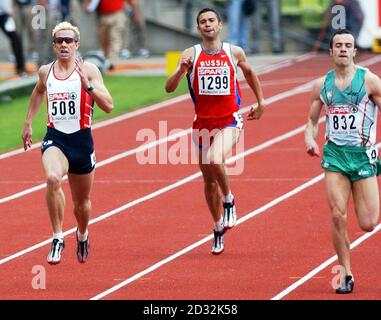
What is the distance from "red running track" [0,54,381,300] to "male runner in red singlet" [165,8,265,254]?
2.25ft

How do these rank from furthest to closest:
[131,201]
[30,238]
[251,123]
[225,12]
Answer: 1. [225,12]
2. [251,123]
3. [131,201]
4. [30,238]

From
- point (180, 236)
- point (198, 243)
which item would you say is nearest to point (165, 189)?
point (180, 236)

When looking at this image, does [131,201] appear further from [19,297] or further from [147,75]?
[147,75]

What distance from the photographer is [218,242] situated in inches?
488

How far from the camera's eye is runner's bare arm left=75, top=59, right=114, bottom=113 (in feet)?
36.6

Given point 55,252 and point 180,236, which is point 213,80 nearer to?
point 180,236

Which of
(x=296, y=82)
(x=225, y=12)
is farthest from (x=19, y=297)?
(x=225, y=12)

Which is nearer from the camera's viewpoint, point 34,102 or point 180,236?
point 34,102

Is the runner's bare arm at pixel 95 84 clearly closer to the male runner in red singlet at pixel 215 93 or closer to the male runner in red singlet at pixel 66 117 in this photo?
the male runner in red singlet at pixel 66 117

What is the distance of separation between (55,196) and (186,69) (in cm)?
171

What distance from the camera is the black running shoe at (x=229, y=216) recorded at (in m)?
12.5

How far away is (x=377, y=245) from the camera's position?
489 inches

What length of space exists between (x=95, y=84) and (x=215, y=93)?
1.31 meters

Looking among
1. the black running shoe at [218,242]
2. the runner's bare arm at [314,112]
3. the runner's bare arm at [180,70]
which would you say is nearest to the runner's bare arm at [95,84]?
the runner's bare arm at [180,70]
